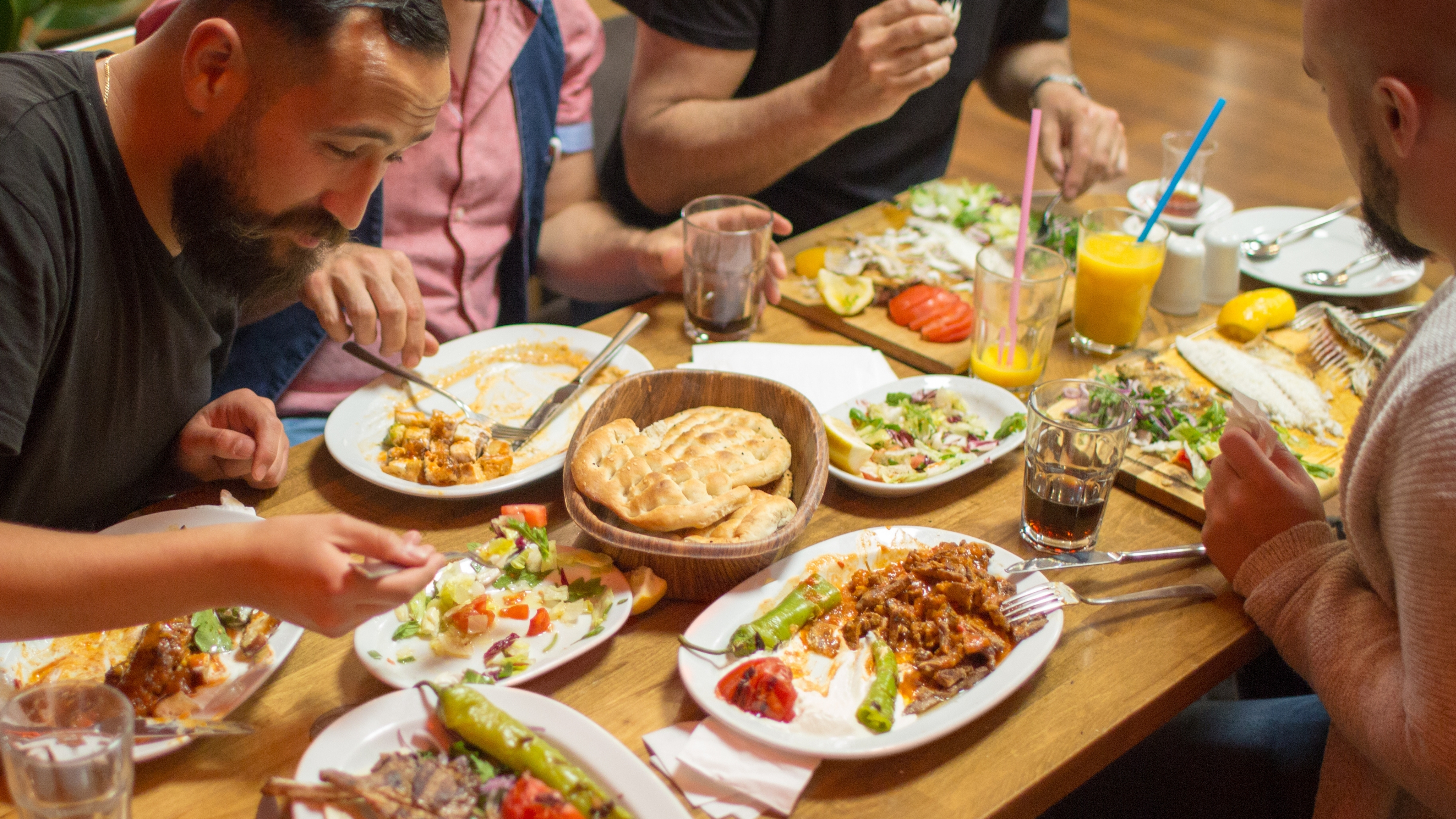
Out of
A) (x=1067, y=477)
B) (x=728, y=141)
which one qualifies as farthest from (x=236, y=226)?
(x=728, y=141)

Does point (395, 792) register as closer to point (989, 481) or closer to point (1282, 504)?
point (989, 481)

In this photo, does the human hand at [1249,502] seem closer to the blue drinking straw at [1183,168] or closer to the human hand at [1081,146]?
the blue drinking straw at [1183,168]

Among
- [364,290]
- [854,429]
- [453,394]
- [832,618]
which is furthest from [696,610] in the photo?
[364,290]

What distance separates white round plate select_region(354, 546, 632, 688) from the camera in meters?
1.29

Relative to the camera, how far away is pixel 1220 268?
7.77 ft

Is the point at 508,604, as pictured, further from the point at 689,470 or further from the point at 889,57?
the point at 889,57

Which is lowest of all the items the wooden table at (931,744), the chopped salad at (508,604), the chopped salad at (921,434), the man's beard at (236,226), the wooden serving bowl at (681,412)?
the wooden table at (931,744)

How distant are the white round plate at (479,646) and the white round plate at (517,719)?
58 millimetres

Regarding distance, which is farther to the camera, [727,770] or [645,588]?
[645,588]

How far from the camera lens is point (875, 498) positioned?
1717 mm

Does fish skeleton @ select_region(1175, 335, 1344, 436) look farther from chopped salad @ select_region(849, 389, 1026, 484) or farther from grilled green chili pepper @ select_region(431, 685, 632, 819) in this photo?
grilled green chili pepper @ select_region(431, 685, 632, 819)

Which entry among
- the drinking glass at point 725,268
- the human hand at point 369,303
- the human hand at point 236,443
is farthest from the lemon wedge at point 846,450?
the human hand at point 236,443

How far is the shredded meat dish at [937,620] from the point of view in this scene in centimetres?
133

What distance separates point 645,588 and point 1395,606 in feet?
3.22
